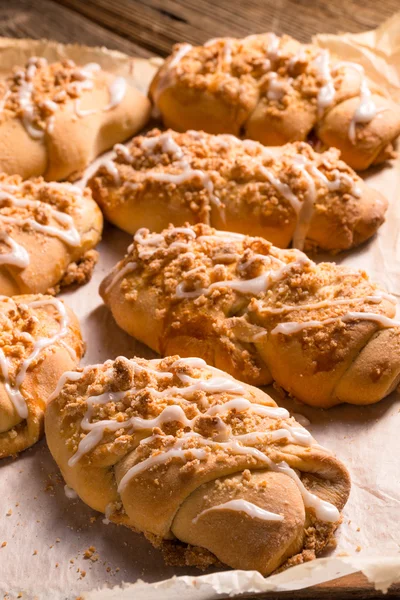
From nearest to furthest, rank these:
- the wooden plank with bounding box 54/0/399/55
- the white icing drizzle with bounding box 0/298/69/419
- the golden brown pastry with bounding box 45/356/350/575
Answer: the golden brown pastry with bounding box 45/356/350/575, the white icing drizzle with bounding box 0/298/69/419, the wooden plank with bounding box 54/0/399/55

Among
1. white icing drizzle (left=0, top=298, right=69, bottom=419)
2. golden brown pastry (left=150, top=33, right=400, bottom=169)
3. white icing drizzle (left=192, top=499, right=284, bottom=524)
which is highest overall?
golden brown pastry (left=150, top=33, right=400, bottom=169)

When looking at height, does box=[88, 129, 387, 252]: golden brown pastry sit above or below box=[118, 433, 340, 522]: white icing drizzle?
above

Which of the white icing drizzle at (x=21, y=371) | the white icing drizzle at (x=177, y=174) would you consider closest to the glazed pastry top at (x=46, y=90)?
the white icing drizzle at (x=177, y=174)

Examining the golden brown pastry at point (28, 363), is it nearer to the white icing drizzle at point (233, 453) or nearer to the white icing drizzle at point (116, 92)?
the white icing drizzle at point (233, 453)

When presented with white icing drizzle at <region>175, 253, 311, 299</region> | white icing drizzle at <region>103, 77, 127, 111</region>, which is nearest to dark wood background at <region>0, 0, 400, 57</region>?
white icing drizzle at <region>103, 77, 127, 111</region>

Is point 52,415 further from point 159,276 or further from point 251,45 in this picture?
point 251,45

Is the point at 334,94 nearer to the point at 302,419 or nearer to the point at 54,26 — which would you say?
the point at 302,419

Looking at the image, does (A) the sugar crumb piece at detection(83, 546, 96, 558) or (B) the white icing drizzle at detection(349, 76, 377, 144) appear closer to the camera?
(A) the sugar crumb piece at detection(83, 546, 96, 558)

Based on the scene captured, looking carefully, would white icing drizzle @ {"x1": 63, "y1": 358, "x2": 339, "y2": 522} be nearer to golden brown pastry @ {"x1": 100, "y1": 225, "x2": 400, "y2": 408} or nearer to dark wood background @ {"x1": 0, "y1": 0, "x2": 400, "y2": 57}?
golden brown pastry @ {"x1": 100, "y1": 225, "x2": 400, "y2": 408}
